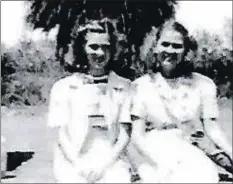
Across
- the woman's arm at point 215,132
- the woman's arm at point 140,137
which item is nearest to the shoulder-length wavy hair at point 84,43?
the woman's arm at point 140,137

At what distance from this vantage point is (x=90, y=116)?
3.34 feet

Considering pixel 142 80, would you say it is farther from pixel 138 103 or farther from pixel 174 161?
pixel 174 161

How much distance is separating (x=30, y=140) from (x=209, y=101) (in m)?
0.42

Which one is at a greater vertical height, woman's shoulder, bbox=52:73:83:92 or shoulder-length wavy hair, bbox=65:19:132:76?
shoulder-length wavy hair, bbox=65:19:132:76

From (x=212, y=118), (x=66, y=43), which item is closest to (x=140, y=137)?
(x=212, y=118)

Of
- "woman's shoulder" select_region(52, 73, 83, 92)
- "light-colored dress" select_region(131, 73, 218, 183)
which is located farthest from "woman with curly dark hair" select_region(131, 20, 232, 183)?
"woman's shoulder" select_region(52, 73, 83, 92)

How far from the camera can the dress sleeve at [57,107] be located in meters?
1.01

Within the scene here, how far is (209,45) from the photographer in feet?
3.38

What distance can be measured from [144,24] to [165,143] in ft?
0.92

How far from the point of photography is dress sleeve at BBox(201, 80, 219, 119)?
3.39 feet

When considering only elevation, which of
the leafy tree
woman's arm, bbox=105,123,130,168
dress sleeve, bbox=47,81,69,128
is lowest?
woman's arm, bbox=105,123,130,168

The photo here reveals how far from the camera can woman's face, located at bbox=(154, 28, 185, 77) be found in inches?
40.6

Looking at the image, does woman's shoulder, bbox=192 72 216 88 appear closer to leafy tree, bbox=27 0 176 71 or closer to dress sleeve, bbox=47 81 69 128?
leafy tree, bbox=27 0 176 71

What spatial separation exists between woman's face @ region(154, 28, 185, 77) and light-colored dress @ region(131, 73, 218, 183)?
0.04m
